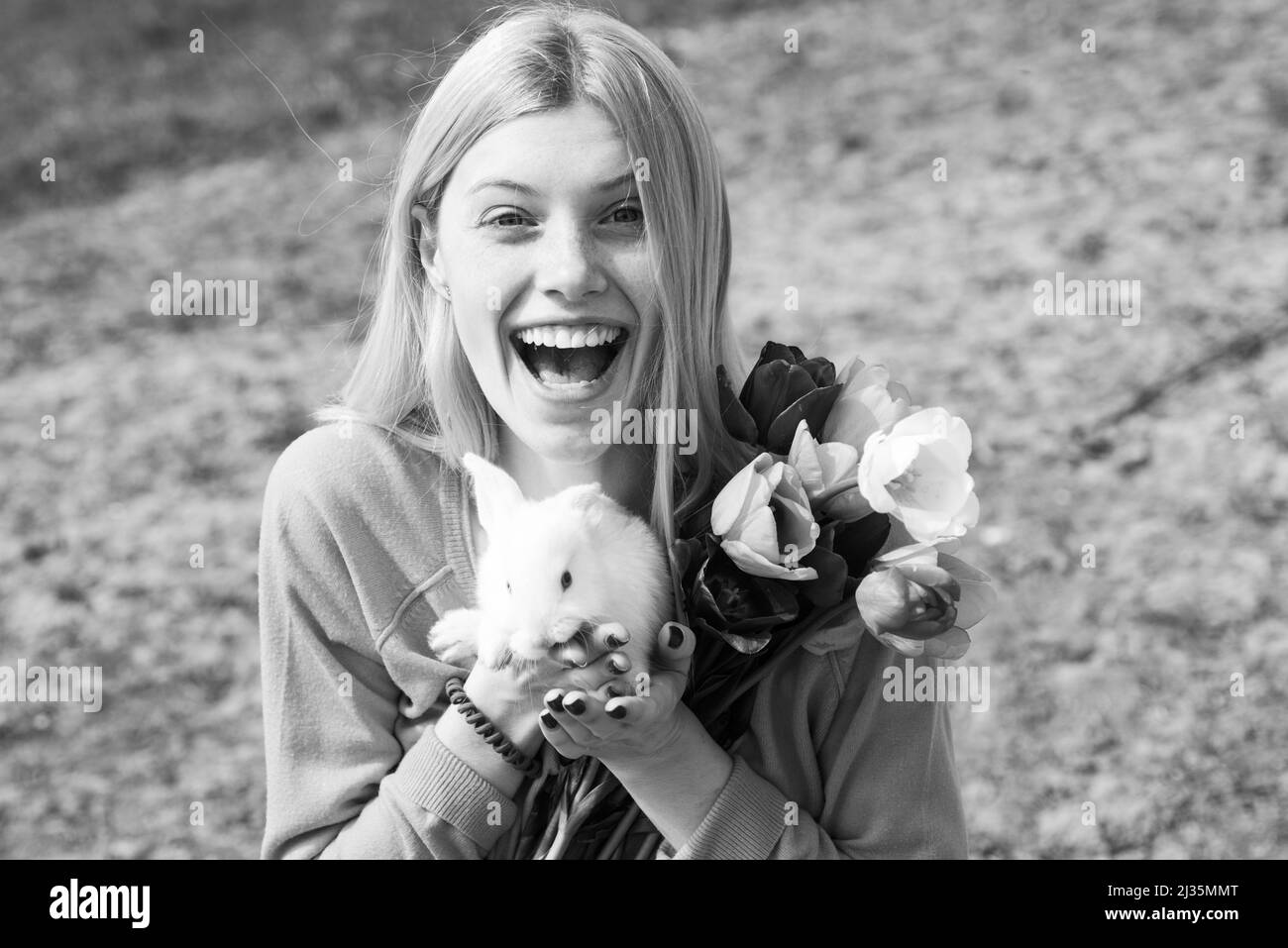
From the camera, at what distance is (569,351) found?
1.86m

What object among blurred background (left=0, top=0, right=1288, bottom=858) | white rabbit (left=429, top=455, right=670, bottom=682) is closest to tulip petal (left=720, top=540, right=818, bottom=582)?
white rabbit (left=429, top=455, right=670, bottom=682)

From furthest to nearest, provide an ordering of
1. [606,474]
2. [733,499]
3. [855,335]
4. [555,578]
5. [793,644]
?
[855,335]
[606,474]
[793,644]
[733,499]
[555,578]

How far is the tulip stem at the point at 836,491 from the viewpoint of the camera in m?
1.70

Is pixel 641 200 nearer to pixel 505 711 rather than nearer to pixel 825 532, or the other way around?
pixel 825 532

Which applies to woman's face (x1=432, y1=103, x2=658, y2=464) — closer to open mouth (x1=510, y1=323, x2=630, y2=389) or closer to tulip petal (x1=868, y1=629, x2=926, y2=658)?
open mouth (x1=510, y1=323, x2=630, y2=389)

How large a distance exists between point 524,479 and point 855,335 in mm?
4623

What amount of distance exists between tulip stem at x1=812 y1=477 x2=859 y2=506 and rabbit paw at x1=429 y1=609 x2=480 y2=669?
18.7 inches

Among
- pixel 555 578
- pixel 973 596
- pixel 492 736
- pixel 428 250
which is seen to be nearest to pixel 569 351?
pixel 428 250

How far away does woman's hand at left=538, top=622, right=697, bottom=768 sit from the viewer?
61.4 inches

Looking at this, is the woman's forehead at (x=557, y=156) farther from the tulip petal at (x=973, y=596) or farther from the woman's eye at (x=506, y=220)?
the tulip petal at (x=973, y=596)

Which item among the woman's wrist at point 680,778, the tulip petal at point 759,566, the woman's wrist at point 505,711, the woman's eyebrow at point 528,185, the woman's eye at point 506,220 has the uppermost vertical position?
the woman's eyebrow at point 528,185

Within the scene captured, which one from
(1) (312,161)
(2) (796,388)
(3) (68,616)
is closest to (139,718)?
(3) (68,616)

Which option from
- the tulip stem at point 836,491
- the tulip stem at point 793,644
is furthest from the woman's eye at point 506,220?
the tulip stem at point 793,644
